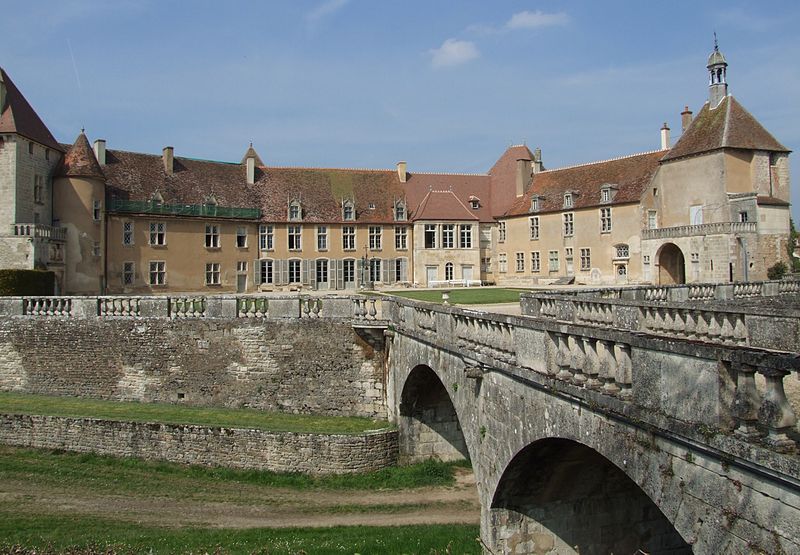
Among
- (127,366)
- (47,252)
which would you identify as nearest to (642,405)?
(127,366)

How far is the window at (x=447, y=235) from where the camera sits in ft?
142

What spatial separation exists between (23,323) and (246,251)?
1962 centimetres

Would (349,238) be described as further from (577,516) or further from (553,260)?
(577,516)

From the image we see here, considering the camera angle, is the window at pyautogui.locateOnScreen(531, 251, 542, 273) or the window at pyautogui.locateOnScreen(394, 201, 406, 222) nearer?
the window at pyautogui.locateOnScreen(394, 201, 406, 222)

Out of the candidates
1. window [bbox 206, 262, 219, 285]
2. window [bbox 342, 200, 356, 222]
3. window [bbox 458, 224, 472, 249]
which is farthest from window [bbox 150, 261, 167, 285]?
window [bbox 458, 224, 472, 249]

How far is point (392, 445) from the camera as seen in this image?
15586mm

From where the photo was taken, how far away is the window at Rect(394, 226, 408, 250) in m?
43.1

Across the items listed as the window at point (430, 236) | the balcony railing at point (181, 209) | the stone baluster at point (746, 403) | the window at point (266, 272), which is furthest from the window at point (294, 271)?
the stone baluster at point (746, 403)

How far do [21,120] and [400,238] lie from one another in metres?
22.6

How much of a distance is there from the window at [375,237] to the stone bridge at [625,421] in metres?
28.8

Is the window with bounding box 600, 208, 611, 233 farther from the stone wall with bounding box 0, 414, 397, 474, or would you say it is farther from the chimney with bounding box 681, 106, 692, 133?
the stone wall with bounding box 0, 414, 397, 474

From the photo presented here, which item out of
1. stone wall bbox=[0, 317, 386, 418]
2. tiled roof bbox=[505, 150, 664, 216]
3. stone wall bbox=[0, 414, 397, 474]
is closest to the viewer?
stone wall bbox=[0, 414, 397, 474]

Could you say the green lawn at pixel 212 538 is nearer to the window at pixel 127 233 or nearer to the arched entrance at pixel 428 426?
the arched entrance at pixel 428 426

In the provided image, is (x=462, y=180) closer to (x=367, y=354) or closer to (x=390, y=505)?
(x=367, y=354)
